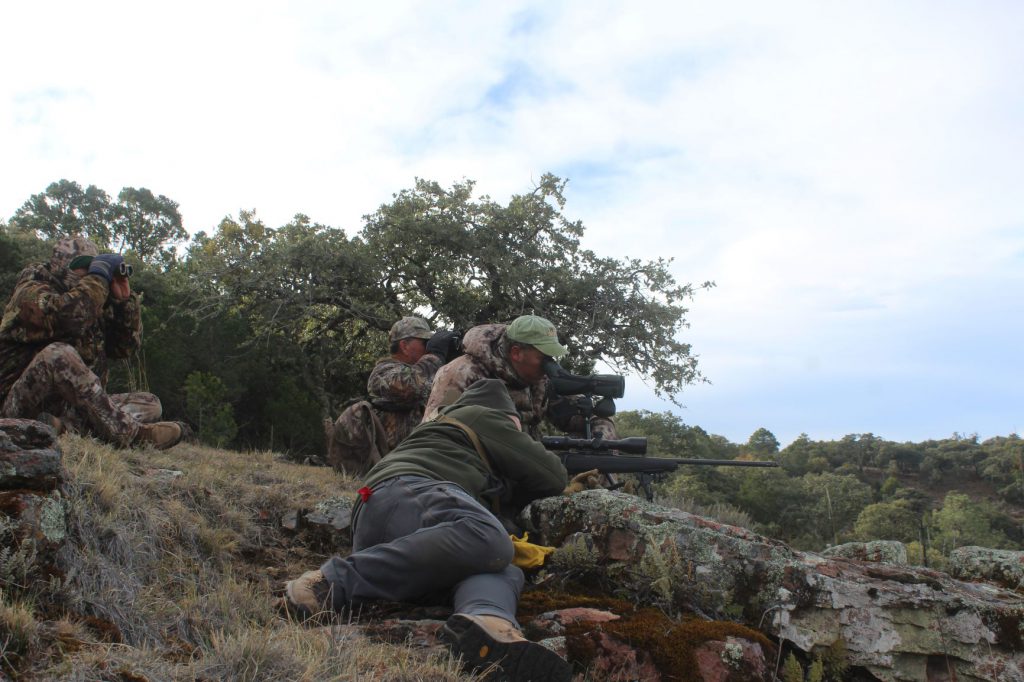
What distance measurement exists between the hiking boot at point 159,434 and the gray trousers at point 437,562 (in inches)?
122

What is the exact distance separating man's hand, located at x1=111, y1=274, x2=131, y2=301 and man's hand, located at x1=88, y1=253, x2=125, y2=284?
40 mm

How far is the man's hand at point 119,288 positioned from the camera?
6000mm

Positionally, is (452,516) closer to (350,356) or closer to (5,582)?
(5,582)

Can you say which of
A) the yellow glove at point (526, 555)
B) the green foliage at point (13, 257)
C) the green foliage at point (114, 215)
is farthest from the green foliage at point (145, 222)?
the yellow glove at point (526, 555)

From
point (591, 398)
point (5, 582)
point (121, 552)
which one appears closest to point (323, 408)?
point (591, 398)

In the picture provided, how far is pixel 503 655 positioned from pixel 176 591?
1734mm

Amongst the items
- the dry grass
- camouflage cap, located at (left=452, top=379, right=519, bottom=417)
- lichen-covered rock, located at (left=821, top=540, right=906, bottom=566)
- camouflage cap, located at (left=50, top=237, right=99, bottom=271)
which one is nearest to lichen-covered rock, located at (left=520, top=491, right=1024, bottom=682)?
lichen-covered rock, located at (left=821, top=540, right=906, bottom=566)

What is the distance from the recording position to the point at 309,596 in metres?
3.21

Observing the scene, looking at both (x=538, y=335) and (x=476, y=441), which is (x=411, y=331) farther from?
(x=476, y=441)

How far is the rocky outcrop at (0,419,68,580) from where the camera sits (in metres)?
2.72

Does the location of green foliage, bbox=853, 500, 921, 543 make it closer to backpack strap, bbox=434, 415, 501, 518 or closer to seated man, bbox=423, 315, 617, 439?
seated man, bbox=423, 315, 617, 439

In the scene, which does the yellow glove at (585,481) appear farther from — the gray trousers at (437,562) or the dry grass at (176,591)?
the gray trousers at (437,562)

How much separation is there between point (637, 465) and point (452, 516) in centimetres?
275

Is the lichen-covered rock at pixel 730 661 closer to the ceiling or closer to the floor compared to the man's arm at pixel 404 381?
closer to the floor
